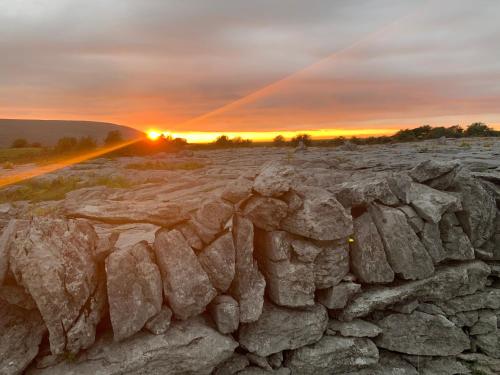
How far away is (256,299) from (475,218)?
27.6 ft

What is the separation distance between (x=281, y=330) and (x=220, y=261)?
2.57 m

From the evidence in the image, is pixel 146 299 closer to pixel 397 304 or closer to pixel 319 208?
pixel 319 208

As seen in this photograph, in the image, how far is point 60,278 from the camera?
8492 millimetres

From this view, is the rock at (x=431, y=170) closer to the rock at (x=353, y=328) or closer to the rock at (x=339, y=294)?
the rock at (x=339, y=294)

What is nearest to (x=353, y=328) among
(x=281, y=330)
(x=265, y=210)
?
(x=281, y=330)

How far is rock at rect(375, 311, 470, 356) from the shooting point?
11.9m

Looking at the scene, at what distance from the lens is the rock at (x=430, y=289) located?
11.5 m

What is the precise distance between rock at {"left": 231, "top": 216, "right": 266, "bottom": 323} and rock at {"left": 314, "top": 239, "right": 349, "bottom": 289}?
163 cm

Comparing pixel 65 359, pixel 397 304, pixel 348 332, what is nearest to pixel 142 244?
pixel 65 359

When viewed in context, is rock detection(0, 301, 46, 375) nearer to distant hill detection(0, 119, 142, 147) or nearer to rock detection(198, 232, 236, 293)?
rock detection(198, 232, 236, 293)

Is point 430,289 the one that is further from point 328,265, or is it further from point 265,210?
point 265,210

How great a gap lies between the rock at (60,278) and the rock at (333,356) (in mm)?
5336

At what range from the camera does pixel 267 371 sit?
34.2ft

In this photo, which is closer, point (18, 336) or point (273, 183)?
point (18, 336)
